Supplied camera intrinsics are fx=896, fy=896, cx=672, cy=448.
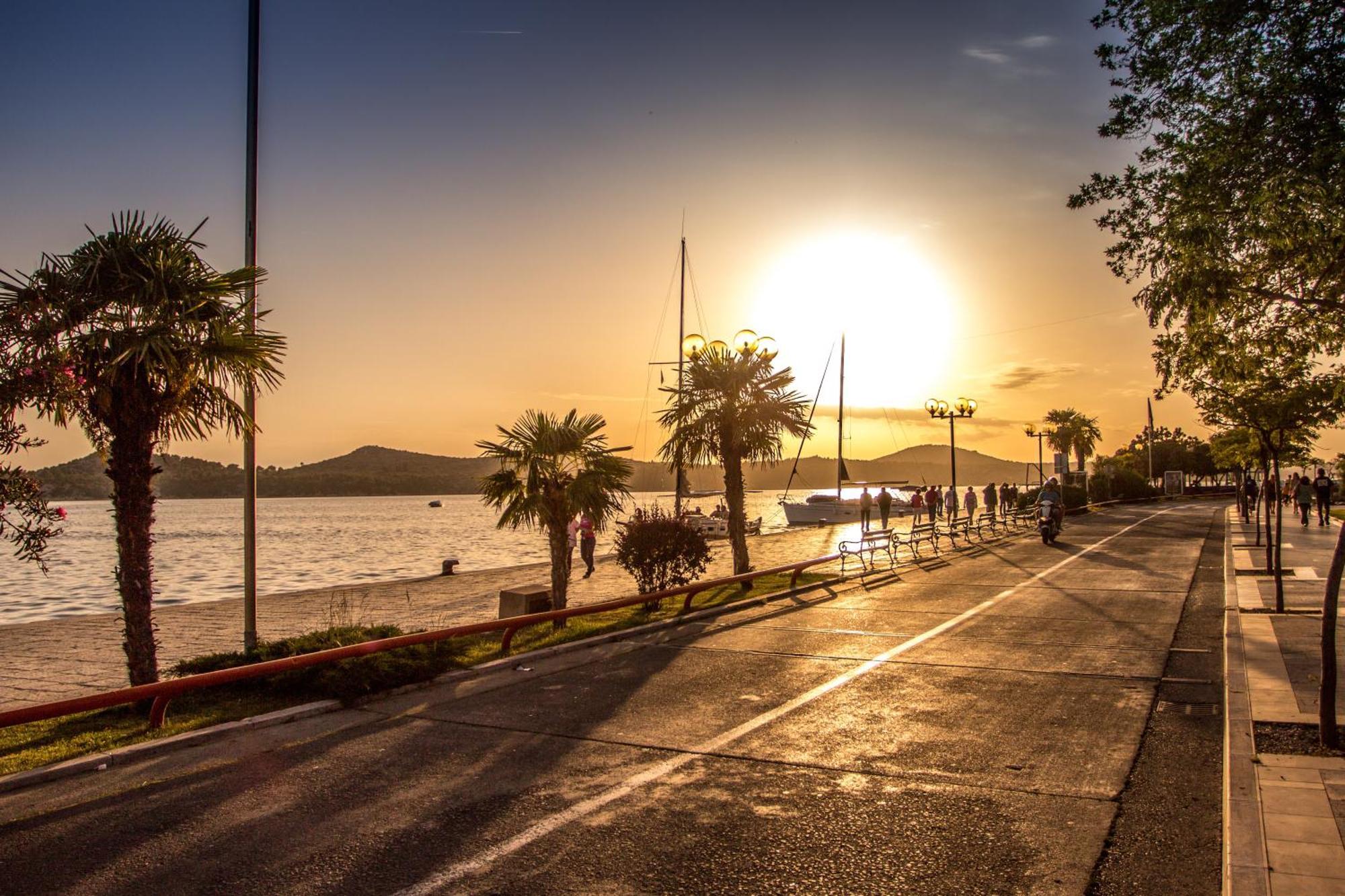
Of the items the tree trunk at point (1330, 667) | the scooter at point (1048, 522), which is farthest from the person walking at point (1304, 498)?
the tree trunk at point (1330, 667)

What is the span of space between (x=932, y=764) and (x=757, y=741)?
1408mm

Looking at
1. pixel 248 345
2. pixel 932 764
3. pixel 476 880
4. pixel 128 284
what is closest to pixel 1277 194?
pixel 932 764

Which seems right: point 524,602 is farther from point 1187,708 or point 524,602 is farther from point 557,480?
point 1187,708

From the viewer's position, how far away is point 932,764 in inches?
262

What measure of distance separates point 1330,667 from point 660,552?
11.8 metres

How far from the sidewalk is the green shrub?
354 inches

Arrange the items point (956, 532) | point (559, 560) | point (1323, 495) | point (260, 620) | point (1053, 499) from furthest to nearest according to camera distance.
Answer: point (1323, 495) < point (956, 532) < point (1053, 499) < point (260, 620) < point (559, 560)

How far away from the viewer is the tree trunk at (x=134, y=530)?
29.3 feet

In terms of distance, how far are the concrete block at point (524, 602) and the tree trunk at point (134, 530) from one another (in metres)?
6.06

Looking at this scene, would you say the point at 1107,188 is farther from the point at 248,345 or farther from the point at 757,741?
the point at 248,345

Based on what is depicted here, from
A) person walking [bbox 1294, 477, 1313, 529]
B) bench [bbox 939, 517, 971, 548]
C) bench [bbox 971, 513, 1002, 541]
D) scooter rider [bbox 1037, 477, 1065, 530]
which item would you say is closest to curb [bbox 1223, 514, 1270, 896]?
bench [bbox 939, 517, 971, 548]

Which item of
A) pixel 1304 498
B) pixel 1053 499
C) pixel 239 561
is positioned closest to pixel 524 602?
pixel 1053 499

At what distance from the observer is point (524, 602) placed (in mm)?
14602

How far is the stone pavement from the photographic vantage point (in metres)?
13.5
